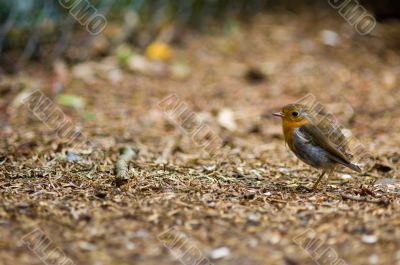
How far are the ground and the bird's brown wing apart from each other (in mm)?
216

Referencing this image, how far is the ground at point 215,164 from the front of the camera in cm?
346

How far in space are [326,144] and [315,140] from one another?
0.09 m

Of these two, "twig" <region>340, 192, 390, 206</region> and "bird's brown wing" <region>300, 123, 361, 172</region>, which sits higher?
"bird's brown wing" <region>300, 123, 361, 172</region>

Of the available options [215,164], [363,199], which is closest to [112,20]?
[215,164]

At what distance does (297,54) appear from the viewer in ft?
29.0

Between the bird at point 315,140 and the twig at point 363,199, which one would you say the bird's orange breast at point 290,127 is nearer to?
the bird at point 315,140

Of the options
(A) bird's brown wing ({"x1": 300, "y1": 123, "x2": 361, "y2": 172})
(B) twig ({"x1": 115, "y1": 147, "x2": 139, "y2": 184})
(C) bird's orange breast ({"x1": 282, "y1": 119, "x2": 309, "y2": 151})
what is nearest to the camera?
(B) twig ({"x1": 115, "y1": 147, "x2": 139, "y2": 184})

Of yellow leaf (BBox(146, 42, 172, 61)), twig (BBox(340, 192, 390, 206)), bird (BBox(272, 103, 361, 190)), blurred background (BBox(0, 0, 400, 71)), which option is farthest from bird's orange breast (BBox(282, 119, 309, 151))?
yellow leaf (BBox(146, 42, 172, 61))

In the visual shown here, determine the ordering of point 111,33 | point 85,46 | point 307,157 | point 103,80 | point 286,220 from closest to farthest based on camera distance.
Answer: point 286,220
point 307,157
point 103,80
point 85,46
point 111,33

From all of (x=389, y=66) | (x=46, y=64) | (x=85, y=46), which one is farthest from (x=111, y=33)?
(x=389, y=66)

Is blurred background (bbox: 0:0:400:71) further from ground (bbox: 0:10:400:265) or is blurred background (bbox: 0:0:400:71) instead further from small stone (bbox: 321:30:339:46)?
small stone (bbox: 321:30:339:46)

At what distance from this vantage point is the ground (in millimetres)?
3465

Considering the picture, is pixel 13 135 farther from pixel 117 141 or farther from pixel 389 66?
pixel 389 66

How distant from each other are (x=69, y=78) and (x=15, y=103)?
102 cm
